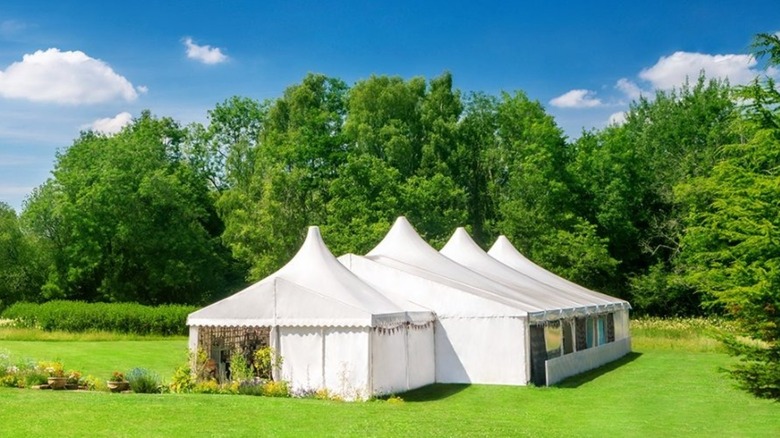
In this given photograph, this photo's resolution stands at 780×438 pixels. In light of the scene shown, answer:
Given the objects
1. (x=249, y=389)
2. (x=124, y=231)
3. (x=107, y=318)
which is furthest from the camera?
(x=124, y=231)

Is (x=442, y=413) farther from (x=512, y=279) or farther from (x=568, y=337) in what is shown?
(x=512, y=279)

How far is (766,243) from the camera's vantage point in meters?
14.0

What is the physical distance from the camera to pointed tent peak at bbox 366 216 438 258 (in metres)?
25.1

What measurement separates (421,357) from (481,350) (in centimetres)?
149

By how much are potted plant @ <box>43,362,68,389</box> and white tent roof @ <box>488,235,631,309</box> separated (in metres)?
16.8

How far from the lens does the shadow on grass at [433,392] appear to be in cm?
1856

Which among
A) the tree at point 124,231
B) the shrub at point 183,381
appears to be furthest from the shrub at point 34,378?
the tree at point 124,231

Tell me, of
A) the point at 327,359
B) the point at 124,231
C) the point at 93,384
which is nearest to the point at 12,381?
the point at 93,384

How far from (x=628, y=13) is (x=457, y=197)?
12889 millimetres

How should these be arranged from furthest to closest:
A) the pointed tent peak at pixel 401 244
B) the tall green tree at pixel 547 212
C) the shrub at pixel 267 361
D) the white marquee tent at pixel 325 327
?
the tall green tree at pixel 547 212 < the pointed tent peak at pixel 401 244 < the shrub at pixel 267 361 < the white marquee tent at pixel 325 327

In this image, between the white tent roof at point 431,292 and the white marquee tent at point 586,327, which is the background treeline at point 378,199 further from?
the white tent roof at point 431,292

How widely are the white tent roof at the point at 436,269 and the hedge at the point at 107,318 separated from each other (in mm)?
12788

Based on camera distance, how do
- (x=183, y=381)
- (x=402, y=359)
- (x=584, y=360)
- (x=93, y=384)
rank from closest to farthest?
1. (x=93, y=384)
2. (x=183, y=381)
3. (x=402, y=359)
4. (x=584, y=360)

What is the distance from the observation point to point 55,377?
17.3 m
